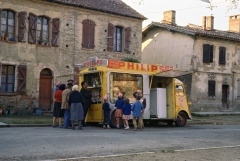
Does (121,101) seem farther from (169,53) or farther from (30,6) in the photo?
(169,53)

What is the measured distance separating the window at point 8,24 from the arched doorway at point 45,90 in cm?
310

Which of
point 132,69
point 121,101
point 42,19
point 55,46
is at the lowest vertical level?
point 121,101

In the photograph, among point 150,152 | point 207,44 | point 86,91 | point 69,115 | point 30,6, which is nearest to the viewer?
point 150,152

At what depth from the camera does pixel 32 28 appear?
2317 centimetres

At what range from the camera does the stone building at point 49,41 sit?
2243cm

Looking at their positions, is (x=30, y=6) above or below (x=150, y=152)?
above

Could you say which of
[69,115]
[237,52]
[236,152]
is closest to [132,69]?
[69,115]

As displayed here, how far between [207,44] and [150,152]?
24827 mm

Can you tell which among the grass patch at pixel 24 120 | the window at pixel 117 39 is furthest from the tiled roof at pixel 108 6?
the grass patch at pixel 24 120

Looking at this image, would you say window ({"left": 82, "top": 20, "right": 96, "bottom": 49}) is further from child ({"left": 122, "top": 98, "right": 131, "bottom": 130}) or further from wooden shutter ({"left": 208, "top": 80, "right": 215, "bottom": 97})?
wooden shutter ({"left": 208, "top": 80, "right": 215, "bottom": 97})

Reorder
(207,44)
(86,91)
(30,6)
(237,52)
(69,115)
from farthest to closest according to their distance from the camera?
(237,52), (207,44), (30,6), (86,91), (69,115)

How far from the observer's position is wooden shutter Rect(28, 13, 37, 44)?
23094mm

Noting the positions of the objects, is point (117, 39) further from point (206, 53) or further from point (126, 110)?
point (126, 110)

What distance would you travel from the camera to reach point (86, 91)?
16.2 meters
